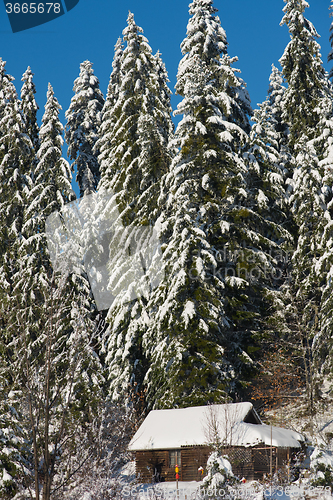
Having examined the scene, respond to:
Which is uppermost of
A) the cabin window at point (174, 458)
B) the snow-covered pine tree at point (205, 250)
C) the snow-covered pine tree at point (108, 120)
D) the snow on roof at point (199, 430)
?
the snow-covered pine tree at point (108, 120)

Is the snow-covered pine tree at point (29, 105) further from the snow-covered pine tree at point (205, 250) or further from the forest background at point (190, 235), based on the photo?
the snow-covered pine tree at point (205, 250)

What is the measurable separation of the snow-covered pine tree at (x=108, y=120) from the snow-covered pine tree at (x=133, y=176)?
12.0 inches

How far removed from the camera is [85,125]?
38844mm

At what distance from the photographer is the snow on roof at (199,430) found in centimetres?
1812

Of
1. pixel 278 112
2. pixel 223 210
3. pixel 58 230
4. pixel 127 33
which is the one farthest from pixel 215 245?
pixel 278 112

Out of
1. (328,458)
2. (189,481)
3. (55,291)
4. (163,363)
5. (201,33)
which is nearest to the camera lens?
(55,291)

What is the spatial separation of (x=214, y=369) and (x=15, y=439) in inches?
378

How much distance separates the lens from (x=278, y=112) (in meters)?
35.6

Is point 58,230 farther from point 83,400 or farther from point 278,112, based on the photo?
point 278,112

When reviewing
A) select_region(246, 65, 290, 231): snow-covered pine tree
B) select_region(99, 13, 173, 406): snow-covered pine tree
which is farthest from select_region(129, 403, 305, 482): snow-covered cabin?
select_region(246, 65, 290, 231): snow-covered pine tree

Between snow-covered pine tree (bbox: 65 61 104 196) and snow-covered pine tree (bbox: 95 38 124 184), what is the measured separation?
2156 mm

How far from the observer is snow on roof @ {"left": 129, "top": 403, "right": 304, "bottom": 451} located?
59.5 ft

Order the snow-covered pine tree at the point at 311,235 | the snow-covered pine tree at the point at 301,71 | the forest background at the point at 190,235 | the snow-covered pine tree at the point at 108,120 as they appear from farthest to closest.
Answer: the snow-covered pine tree at the point at 301,71, the snow-covered pine tree at the point at 108,120, the snow-covered pine tree at the point at 311,235, the forest background at the point at 190,235

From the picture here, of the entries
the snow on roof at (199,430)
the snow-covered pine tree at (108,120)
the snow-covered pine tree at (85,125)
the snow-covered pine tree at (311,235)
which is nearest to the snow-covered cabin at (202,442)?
the snow on roof at (199,430)
